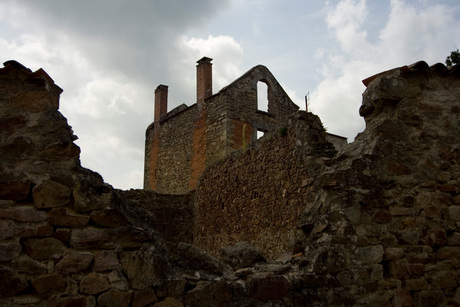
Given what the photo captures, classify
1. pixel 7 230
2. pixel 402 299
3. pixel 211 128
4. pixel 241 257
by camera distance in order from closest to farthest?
pixel 7 230 → pixel 402 299 → pixel 241 257 → pixel 211 128

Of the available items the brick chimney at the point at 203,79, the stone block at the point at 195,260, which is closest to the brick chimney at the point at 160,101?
the brick chimney at the point at 203,79

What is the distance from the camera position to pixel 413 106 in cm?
457

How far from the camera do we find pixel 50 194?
3.01 meters

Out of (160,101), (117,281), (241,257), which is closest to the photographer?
(117,281)

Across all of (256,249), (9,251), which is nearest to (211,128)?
(256,249)

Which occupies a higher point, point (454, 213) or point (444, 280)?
point (454, 213)

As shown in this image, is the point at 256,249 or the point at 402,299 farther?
the point at 256,249

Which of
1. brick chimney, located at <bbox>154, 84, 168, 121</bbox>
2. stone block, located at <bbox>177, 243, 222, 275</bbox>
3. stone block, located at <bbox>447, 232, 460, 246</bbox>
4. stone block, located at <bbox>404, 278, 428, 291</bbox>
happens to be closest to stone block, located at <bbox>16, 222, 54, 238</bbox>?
stone block, located at <bbox>177, 243, 222, 275</bbox>

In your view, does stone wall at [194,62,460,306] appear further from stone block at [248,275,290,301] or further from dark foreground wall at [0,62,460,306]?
stone block at [248,275,290,301]

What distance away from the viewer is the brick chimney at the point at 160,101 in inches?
833

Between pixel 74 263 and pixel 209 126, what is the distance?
47.3 feet

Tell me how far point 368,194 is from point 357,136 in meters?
1.03

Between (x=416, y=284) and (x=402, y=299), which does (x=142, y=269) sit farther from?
(x=416, y=284)

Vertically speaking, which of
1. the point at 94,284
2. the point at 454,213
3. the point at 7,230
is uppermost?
the point at 454,213
